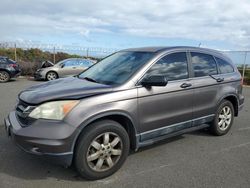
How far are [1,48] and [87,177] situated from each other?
2621 cm

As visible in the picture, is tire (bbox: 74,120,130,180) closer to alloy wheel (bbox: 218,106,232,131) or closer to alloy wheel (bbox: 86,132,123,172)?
alloy wheel (bbox: 86,132,123,172)

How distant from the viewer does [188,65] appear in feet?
16.6

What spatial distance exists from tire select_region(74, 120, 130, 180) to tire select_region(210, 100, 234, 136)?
7.47ft

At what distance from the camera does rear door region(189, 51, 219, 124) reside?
5.14m

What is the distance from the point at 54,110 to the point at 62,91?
34cm

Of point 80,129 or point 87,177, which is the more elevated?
point 80,129

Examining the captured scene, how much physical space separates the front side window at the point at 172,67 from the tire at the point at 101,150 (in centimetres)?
104

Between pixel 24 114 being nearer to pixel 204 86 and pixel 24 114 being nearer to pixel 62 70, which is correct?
pixel 204 86

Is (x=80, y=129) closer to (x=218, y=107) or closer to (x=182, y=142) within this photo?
(x=182, y=142)

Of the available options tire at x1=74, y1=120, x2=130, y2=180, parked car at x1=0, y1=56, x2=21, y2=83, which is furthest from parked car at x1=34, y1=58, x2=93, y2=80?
tire at x1=74, y1=120, x2=130, y2=180

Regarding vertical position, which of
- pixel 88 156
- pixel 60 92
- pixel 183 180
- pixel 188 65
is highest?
pixel 188 65

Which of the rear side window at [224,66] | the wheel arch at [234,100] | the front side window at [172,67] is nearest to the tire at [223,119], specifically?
the wheel arch at [234,100]

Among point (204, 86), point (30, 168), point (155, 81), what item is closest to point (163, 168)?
point (155, 81)

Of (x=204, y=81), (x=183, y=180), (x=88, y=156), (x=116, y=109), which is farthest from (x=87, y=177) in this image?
(x=204, y=81)
